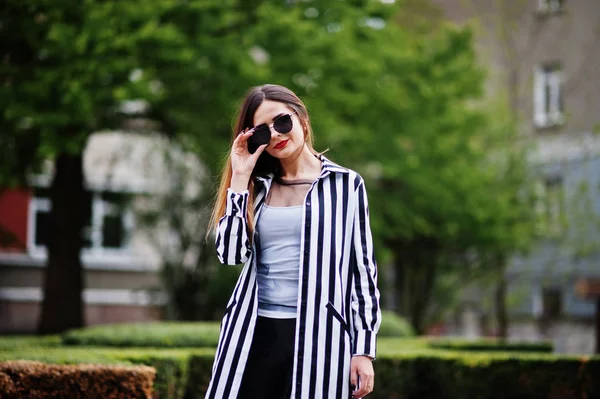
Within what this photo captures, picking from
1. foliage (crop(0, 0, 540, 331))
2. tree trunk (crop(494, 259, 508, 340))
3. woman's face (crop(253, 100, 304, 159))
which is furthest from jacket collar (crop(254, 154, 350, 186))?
tree trunk (crop(494, 259, 508, 340))

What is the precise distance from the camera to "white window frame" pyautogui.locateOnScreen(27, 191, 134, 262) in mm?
22312

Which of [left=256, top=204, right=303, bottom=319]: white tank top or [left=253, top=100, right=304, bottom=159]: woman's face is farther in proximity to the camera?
[left=253, top=100, right=304, bottom=159]: woman's face

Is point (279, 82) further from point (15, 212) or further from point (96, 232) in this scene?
point (15, 212)

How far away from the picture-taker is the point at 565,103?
27.9 meters

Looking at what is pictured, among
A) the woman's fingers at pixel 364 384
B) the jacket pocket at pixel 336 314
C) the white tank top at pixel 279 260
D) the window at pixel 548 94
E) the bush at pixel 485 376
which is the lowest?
the bush at pixel 485 376

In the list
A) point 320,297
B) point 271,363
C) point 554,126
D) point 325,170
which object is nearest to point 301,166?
point 325,170

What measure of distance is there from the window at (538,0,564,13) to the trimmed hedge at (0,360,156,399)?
22923mm

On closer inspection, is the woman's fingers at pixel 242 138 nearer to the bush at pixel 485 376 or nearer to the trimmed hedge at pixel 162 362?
the trimmed hedge at pixel 162 362

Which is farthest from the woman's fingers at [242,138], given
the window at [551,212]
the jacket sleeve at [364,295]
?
the window at [551,212]

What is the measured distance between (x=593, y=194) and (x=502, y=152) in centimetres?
347

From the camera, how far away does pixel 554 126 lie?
28.5 m

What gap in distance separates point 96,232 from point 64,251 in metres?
6.42

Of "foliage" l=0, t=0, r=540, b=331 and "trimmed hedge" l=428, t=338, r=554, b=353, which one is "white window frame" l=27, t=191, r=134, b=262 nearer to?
"foliage" l=0, t=0, r=540, b=331

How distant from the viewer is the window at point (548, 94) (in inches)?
1127
